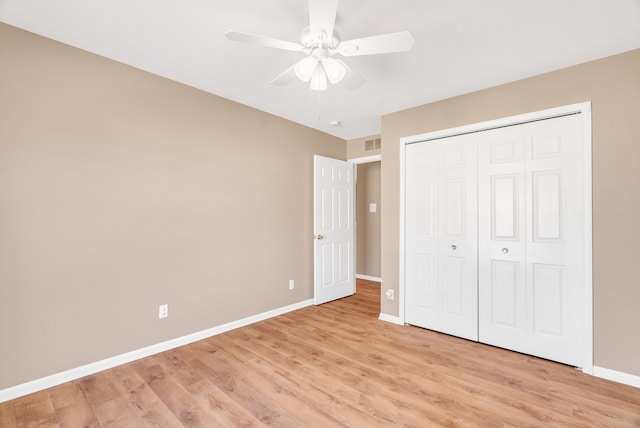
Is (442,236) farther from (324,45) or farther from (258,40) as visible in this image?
(258,40)

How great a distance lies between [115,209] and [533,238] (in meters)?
3.66

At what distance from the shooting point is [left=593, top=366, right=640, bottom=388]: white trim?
2131mm

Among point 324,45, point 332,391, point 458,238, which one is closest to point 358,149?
point 458,238

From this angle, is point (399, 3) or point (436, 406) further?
point (436, 406)

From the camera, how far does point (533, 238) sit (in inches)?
103

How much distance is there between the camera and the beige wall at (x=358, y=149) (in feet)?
14.5

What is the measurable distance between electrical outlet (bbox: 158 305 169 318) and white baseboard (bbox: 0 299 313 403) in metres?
0.25

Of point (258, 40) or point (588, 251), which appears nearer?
point (258, 40)

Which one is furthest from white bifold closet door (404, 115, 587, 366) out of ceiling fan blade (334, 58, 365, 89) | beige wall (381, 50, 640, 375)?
ceiling fan blade (334, 58, 365, 89)

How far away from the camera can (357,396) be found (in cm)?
201

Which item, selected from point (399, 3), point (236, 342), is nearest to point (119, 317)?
point (236, 342)

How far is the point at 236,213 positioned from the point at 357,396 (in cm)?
217

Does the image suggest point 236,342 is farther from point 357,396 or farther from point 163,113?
point 163,113

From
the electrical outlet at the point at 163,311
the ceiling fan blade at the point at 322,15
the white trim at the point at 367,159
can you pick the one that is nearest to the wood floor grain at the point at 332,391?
the electrical outlet at the point at 163,311
